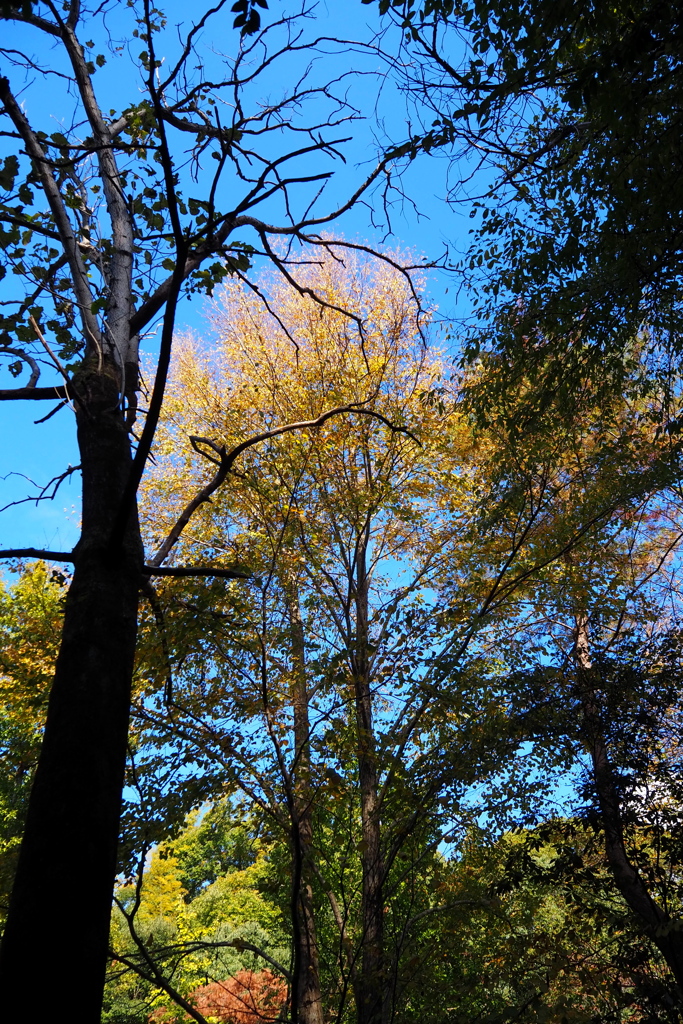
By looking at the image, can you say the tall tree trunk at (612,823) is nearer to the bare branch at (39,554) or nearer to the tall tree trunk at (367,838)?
the tall tree trunk at (367,838)

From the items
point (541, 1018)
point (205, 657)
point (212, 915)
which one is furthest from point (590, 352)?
point (212, 915)

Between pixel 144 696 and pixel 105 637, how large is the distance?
5037 mm

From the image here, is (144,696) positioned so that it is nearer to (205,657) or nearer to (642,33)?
(205,657)

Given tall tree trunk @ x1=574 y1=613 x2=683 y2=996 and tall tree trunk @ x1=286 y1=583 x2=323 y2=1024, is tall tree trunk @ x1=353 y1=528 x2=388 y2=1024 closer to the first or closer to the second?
tall tree trunk @ x1=286 y1=583 x2=323 y2=1024

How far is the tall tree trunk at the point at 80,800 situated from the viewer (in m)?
1.61

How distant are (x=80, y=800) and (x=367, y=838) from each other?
22.4 feet

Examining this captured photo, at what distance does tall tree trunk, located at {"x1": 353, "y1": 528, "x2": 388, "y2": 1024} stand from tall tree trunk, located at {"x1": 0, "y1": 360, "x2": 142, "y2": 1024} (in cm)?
353

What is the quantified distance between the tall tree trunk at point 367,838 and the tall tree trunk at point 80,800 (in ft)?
11.6

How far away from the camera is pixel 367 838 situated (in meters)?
7.92

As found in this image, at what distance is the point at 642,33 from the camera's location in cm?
320

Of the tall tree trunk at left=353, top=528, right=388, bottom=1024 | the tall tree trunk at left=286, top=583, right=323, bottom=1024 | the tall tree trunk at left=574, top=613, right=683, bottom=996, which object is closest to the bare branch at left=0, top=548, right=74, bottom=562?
the tall tree trunk at left=353, top=528, right=388, bottom=1024

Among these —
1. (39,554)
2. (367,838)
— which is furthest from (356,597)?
(39,554)

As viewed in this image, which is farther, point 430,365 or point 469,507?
point 430,365

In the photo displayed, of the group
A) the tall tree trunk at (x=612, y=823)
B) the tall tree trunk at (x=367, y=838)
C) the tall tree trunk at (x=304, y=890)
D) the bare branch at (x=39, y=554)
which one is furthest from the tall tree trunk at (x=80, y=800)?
the tall tree trunk at (x=612, y=823)
